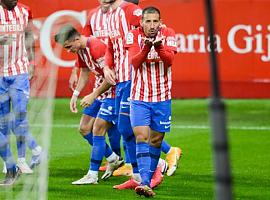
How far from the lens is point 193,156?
12875 mm

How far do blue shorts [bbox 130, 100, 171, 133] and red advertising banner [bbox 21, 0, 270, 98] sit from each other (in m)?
7.59

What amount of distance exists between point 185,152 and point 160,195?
3.52 m

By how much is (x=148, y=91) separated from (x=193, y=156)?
131 inches

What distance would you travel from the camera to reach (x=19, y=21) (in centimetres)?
1121

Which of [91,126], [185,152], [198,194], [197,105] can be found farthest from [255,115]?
[198,194]

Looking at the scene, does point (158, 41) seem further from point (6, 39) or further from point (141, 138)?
point (6, 39)

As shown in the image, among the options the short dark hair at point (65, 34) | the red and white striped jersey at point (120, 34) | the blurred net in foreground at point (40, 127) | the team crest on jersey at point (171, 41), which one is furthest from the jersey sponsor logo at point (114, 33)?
the blurred net in foreground at point (40, 127)

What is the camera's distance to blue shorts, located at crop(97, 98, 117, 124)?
Result: 34.8 feet

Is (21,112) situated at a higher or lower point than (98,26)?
lower

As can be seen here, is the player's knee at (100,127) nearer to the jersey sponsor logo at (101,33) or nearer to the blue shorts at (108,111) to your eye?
the blue shorts at (108,111)

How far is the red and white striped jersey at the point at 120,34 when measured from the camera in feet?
34.3

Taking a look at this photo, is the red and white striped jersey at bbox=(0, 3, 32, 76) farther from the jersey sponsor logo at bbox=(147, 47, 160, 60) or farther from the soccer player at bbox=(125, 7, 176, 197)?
the jersey sponsor logo at bbox=(147, 47, 160, 60)

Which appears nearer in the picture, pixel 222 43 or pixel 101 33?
pixel 101 33

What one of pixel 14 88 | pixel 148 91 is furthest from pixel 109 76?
pixel 14 88
